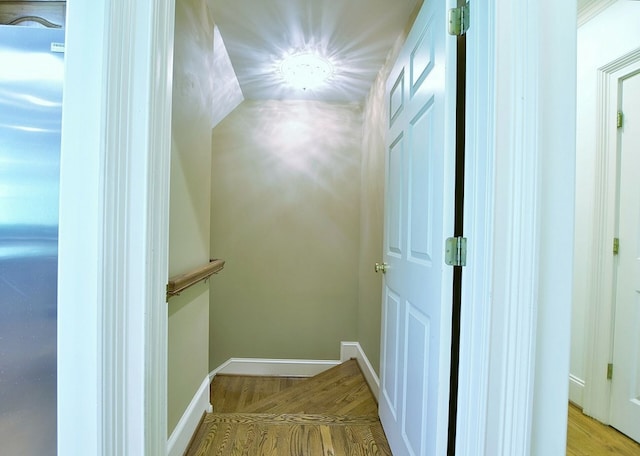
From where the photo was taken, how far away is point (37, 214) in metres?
0.82

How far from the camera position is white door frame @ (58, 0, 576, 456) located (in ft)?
2.29

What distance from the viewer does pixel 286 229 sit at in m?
2.64

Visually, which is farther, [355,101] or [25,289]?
[355,101]

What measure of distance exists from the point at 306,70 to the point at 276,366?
2563mm

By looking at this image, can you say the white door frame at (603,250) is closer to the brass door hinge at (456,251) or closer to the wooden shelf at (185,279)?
the brass door hinge at (456,251)

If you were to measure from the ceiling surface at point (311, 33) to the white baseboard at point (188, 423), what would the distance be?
2.13 metres

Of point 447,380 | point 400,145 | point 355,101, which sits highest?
point 355,101

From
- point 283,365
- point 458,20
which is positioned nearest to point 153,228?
point 458,20

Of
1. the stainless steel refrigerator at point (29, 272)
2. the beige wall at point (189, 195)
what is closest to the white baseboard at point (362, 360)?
the beige wall at point (189, 195)

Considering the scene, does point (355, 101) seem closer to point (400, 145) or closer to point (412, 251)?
point (400, 145)

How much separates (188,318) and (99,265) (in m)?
0.79

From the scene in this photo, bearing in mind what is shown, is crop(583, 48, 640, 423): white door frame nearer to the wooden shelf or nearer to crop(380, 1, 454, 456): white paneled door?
crop(380, 1, 454, 456): white paneled door

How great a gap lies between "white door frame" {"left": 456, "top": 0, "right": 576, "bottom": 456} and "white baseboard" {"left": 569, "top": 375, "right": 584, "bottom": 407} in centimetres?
145

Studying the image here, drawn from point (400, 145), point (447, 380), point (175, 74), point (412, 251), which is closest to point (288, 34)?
point (175, 74)
